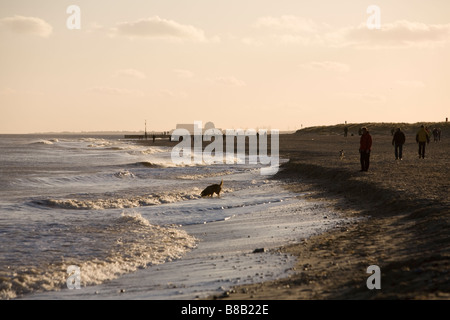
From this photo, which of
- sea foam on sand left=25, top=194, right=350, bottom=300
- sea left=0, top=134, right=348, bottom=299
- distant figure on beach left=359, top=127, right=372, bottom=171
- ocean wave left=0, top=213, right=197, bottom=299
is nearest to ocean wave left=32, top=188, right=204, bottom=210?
sea left=0, top=134, right=348, bottom=299

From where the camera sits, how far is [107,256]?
32.3ft

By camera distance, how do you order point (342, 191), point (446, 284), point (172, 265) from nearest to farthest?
point (446, 284), point (172, 265), point (342, 191)

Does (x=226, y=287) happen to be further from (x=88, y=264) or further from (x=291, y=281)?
(x=88, y=264)

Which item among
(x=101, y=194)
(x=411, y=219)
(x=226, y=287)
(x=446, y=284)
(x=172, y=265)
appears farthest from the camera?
(x=101, y=194)

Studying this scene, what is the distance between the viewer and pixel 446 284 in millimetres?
6164

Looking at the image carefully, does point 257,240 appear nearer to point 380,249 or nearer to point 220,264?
point 220,264

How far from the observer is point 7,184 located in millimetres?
25219

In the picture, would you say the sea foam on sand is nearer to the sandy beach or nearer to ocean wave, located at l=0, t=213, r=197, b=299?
ocean wave, located at l=0, t=213, r=197, b=299

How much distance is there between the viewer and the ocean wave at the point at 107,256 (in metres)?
8.14
